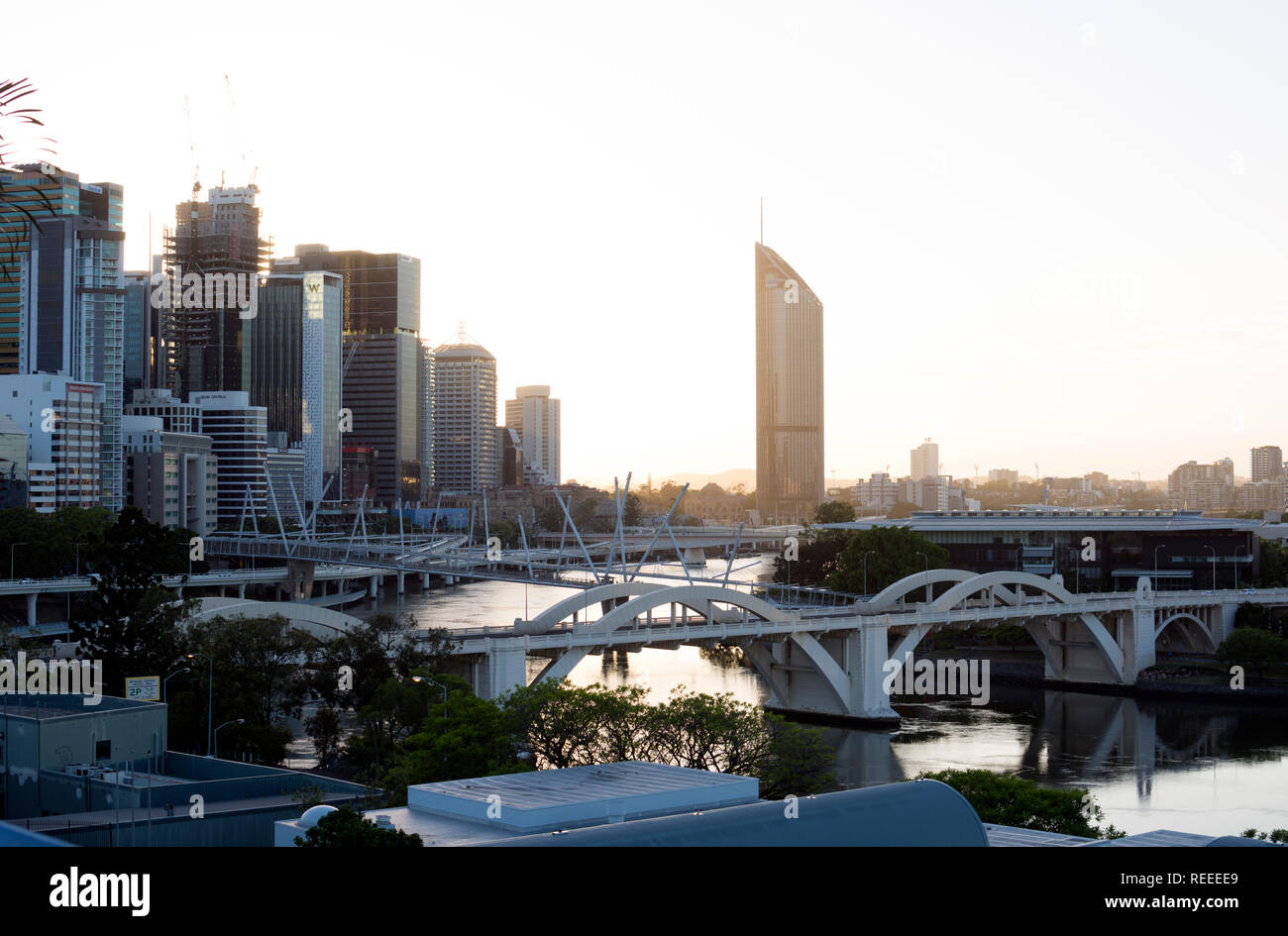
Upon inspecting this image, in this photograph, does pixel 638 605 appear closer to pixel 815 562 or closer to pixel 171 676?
pixel 171 676

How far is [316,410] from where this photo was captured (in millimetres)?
161750

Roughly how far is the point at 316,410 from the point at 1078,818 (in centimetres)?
14646

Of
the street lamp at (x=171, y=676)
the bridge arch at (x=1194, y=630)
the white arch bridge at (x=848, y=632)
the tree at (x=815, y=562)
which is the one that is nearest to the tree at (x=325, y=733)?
the street lamp at (x=171, y=676)

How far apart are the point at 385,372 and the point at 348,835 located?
16939 centimetres

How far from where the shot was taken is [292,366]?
528 ft

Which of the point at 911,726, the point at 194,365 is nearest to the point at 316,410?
the point at 194,365

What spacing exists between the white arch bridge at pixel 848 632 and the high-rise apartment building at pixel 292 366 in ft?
355

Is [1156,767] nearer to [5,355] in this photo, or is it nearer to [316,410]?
[5,355]

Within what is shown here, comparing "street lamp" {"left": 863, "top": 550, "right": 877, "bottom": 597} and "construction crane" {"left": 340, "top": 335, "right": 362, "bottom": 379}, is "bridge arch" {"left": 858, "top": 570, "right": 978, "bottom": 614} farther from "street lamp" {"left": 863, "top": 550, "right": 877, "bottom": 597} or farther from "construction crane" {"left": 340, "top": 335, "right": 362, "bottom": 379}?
"construction crane" {"left": 340, "top": 335, "right": 362, "bottom": 379}

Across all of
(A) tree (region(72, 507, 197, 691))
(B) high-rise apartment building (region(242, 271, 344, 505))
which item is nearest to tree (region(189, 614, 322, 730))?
(A) tree (region(72, 507, 197, 691))

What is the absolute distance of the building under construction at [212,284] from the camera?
488ft

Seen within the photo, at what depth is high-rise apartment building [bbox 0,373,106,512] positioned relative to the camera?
290 feet

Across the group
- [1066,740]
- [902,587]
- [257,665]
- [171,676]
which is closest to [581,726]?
[257,665]

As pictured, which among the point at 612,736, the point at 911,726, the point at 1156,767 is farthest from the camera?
the point at 911,726
